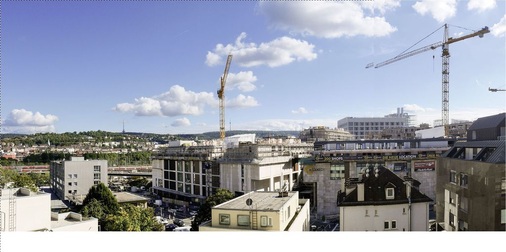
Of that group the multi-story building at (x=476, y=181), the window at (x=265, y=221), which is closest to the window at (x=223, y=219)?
the window at (x=265, y=221)

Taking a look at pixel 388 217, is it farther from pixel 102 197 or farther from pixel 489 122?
pixel 102 197

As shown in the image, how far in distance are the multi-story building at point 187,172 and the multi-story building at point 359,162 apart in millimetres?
4608

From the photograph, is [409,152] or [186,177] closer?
[409,152]

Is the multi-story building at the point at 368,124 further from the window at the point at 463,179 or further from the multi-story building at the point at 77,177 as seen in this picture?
the multi-story building at the point at 77,177

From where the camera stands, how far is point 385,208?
16.3ft

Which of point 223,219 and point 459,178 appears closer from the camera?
point 223,219

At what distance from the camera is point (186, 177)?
53.3 ft

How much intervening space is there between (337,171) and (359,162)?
727 mm

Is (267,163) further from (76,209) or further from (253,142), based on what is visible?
(76,209)

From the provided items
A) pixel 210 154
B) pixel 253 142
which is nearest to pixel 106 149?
pixel 253 142

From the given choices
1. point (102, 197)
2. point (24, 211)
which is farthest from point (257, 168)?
point (24, 211)

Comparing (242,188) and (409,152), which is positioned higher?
(409,152)

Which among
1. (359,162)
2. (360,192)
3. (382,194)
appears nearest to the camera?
(382,194)
